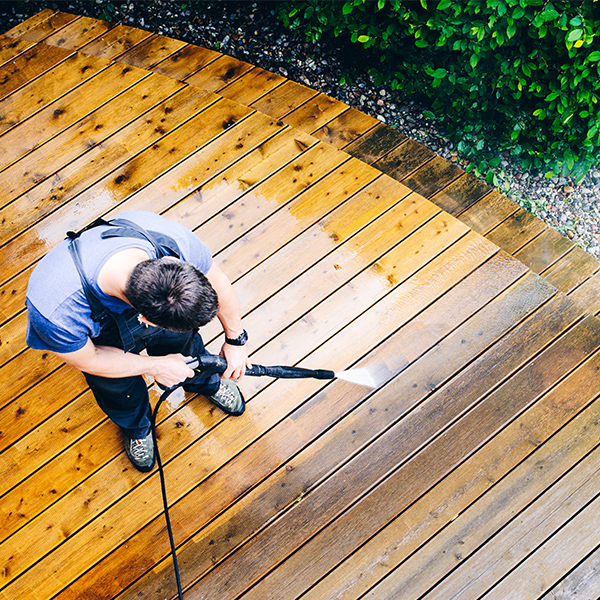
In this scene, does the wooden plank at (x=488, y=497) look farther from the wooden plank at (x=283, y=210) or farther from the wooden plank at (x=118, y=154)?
the wooden plank at (x=118, y=154)

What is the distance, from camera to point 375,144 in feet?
9.52

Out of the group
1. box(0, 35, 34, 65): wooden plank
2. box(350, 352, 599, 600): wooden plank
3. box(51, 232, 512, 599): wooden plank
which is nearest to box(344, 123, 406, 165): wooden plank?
box(51, 232, 512, 599): wooden plank

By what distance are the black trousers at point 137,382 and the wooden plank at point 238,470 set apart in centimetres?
36

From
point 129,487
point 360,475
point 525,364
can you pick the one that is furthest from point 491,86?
point 129,487

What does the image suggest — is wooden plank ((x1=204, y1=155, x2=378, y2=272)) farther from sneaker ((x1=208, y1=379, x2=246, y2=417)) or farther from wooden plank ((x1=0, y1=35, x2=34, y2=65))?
wooden plank ((x1=0, y1=35, x2=34, y2=65))

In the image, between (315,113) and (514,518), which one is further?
(315,113)

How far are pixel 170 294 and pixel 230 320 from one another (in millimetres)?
533

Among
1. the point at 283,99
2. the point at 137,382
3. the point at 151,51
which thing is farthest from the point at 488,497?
the point at 151,51

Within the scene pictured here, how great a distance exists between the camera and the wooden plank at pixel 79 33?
3076 mm

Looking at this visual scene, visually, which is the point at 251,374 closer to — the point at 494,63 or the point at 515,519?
the point at 515,519

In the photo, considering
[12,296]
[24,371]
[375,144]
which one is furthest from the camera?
[375,144]

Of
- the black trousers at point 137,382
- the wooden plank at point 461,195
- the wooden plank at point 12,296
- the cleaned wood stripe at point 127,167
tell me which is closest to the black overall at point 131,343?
the black trousers at point 137,382

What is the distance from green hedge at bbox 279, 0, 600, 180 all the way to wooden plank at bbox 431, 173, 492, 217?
1.01 ft

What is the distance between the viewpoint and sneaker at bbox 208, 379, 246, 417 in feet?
7.80
